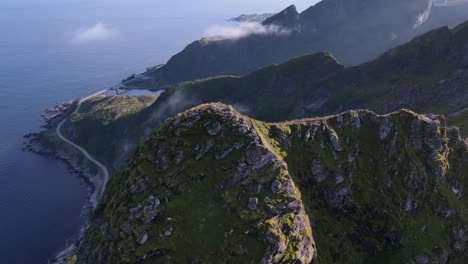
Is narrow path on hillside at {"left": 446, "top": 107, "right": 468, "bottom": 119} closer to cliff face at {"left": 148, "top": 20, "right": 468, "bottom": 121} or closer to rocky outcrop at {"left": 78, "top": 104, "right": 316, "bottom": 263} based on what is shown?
cliff face at {"left": 148, "top": 20, "right": 468, "bottom": 121}

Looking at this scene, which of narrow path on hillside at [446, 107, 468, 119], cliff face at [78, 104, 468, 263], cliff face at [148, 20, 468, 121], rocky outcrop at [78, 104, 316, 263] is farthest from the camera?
cliff face at [148, 20, 468, 121]

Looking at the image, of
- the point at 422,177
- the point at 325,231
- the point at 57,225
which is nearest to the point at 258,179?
the point at 325,231

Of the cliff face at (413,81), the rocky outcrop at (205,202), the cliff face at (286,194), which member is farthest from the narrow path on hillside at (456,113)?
the rocky outcrop at (205,202)

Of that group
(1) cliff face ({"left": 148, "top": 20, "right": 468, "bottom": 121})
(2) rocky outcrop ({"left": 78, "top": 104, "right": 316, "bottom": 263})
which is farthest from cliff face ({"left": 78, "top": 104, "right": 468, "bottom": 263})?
(1) cliff face ({"left": 148, "top": 20, "right": 468, "bottom": 121})

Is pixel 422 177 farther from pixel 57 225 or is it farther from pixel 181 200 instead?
pixel 57 225

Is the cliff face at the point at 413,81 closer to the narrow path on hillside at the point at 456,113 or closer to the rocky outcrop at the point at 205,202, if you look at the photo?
the narrow path on hillside at the point at 456,113

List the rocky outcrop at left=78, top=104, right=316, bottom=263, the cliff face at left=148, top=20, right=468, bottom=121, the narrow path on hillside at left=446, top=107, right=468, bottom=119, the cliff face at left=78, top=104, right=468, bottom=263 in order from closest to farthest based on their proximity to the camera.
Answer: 1. the rocky outcrop at left=78, top=104, right=316, bottom=263
2. the cliff face at left=78, top=104, right=468, bottom=263
3. the narrow path on hillside at left=446, top=107, right=468, bottom=119
4. the cliff face at left=148, top=20, right=468, bottom=121

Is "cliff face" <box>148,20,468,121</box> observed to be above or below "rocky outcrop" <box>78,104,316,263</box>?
below

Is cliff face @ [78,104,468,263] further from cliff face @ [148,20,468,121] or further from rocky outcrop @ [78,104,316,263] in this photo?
cliff face @ [148,20,468,121]

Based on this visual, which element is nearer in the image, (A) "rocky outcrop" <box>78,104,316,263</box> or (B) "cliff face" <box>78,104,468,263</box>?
(A) "rocky outcrop" <box>78,104,316,263</box>
